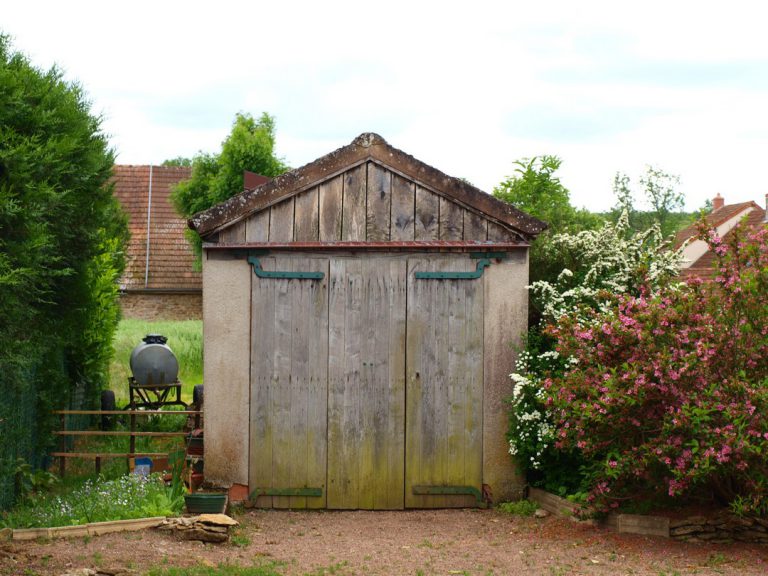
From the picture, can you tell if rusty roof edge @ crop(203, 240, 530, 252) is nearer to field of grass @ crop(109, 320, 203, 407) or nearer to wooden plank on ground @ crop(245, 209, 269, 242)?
wooden plank on ground @ crop(245, 209, 269, 242)

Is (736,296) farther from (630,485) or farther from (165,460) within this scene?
(165,460)

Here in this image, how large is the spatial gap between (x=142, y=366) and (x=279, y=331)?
6437 millimetres

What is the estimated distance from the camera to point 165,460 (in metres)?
11.4

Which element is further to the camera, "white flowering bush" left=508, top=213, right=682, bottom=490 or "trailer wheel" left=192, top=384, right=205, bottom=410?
"trailer wheel" left=192, top=384, right=205, bottom=410

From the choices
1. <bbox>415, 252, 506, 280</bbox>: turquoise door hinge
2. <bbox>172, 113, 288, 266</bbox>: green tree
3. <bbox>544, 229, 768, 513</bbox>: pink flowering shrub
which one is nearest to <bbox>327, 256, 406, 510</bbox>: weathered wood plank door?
<bbox>415, 252, 506, 280</bbox>: turquoise door hinge

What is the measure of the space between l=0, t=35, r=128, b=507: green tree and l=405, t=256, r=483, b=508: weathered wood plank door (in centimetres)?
357

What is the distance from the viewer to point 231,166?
23.5 metres

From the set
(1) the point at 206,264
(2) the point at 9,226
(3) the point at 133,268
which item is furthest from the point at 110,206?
(3) the point at 133,268

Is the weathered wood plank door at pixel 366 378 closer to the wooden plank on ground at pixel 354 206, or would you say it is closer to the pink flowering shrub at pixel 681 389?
the wooden plank on ground at pixel 354 206

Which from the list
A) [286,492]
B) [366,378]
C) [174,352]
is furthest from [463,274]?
[174,352]

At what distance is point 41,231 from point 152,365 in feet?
23.7

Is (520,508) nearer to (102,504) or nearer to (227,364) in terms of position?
(227,364)

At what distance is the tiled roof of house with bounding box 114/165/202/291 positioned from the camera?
26.1m

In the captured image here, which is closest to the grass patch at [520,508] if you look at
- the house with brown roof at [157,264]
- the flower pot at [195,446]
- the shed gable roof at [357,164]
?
the shed gable roof at [357,164]
